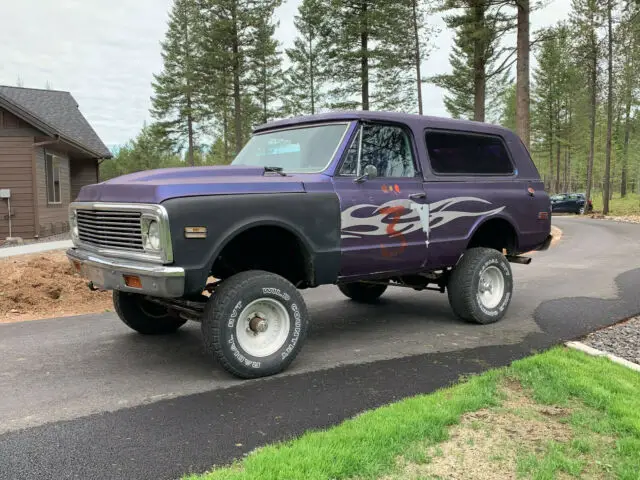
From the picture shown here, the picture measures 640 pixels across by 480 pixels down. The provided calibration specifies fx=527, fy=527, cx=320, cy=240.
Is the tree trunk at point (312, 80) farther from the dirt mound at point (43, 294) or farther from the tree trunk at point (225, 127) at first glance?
the dirt mound at point (43, 294)

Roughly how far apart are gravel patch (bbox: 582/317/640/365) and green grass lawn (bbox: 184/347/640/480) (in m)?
1.00

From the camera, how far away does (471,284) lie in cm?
584

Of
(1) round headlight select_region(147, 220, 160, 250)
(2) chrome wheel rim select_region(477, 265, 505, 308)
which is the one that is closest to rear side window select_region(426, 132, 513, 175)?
(2) chrome wheel rim select_region(477, 265, 505, 308)

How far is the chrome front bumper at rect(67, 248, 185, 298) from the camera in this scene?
3.73 metres

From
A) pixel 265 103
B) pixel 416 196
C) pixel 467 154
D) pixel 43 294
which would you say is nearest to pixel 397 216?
pixel 416 196

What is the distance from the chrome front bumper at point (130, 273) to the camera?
12.2 ft

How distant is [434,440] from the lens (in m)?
3.01

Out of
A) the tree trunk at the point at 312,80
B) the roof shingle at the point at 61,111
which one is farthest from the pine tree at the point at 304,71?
the roof shingle at the point at 61,111

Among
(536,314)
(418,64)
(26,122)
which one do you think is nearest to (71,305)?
(536,314)

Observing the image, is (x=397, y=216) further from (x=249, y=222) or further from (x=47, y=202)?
(x=47, y=202)

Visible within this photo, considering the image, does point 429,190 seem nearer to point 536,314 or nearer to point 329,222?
point 329,222

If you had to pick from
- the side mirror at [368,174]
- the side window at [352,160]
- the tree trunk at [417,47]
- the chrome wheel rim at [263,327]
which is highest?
the tree trunk at [417,47]

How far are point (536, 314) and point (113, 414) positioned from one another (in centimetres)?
512

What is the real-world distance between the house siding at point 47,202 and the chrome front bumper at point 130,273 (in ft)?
44.4
